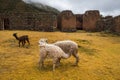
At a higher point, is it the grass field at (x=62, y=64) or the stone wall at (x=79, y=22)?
the stone wall at (x=79, y=22)

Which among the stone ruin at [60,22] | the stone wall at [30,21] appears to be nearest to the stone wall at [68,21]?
the stone ruin at [60,22]

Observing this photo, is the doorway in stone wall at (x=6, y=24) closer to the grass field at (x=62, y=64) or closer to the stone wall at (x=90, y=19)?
the grass field at (x=62, y=64)

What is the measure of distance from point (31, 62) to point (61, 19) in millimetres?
18482

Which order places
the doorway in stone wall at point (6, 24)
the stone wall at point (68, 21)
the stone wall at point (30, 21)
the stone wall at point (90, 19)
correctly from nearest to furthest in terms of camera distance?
1. the stone wall at point (30, 21)
2. the doorway in stone wall at point (6, 24)
3. the stone wall at point (68, 21)
4. the stone wall at point (90, 19)

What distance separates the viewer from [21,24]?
1291 inches

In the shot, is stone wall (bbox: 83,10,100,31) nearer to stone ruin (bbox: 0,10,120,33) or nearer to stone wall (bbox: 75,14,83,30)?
stone ruin (bbox: 0,10,120,33)

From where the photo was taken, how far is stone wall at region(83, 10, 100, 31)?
37281mm

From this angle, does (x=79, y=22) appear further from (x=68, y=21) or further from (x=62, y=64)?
(x=62, y=64)

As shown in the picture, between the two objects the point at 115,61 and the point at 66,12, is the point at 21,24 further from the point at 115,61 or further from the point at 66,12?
the point at 115,61

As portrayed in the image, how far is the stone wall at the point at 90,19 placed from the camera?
37.3 m

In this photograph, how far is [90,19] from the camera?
123ft

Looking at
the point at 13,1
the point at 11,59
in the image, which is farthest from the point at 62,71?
the point at 13,1

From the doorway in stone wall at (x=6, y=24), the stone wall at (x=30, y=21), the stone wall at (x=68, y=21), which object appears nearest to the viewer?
the stone wall at (x=30, y=21)

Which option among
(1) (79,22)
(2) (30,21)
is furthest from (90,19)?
(2) (30,21)
